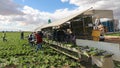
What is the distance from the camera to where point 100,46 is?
986 cm

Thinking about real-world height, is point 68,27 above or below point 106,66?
above

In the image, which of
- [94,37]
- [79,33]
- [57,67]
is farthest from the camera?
[79,33]

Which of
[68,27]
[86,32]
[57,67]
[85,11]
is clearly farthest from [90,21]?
[57,67]

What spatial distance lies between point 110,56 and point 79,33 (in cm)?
736

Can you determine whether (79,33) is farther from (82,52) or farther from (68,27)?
(82,52)

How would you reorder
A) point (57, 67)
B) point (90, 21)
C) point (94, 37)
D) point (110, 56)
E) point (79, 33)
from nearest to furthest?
1. point (110, 56)
2. point (57, 67)
3. point (94, 37)
4. point (90, 21)
5. point (79, 33)

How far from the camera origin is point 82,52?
1030 cm

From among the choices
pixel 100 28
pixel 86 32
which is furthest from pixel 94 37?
pixel 86 32

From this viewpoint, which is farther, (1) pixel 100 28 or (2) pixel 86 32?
(2) pixel 86 32

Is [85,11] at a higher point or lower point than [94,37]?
higher

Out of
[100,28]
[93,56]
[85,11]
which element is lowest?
[93,56]

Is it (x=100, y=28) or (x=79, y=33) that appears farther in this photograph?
(x=79, y=33)

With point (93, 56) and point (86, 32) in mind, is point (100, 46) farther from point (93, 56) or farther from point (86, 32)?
point (86, 32)

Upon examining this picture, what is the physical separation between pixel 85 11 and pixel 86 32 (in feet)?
8.27
